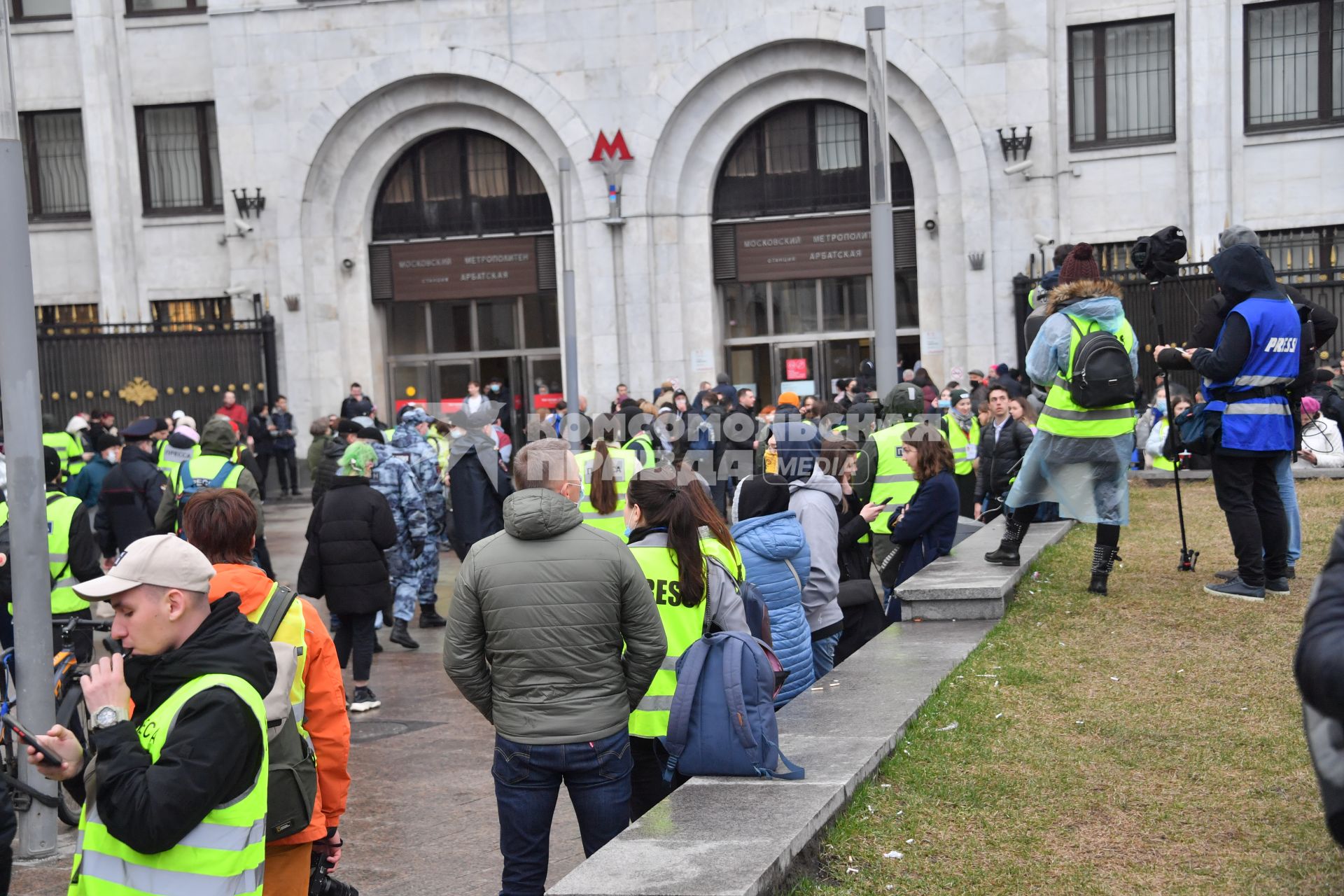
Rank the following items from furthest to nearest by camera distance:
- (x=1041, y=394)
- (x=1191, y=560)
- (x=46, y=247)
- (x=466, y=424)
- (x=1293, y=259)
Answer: (x=46, y=247) → (x=1293, y=259) → (x=1041, y=394) → (x=466, y=424) → (x=1191, y=560)

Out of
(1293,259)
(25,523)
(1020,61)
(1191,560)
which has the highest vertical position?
(1020,61)

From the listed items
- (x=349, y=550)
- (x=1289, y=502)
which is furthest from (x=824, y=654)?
(x=349, y=550)

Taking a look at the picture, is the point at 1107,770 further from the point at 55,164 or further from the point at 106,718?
the point at 55,164

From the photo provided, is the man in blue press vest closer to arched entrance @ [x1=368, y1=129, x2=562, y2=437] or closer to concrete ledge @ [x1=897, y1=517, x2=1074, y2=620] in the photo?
concrete ledge @ [x1=897, y1=517, x2=1074, y2=620]

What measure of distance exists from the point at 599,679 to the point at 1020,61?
72.7ft

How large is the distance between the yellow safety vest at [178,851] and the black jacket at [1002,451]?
9018 millimetres

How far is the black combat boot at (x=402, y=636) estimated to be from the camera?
11773 mm

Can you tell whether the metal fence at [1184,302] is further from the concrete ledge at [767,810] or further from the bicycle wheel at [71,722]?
the bicycle wheel at [71,722]

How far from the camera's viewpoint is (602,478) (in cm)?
828

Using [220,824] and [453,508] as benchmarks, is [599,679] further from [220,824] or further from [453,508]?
[453,508]

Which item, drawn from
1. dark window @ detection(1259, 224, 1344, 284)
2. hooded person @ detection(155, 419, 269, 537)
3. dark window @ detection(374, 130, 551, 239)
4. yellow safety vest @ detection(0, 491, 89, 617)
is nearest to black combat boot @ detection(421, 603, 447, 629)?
hooded person @ detection(155, 419, 269, 537)

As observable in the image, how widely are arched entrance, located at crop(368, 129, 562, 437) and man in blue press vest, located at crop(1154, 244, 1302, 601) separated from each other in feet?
64.9

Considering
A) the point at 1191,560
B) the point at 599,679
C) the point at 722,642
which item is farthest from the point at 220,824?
the point at 1191,560

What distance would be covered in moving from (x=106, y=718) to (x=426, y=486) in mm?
8928
